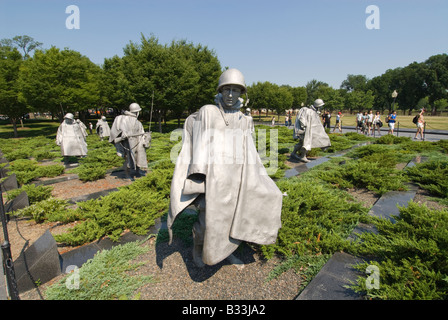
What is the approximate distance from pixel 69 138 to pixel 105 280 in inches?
390

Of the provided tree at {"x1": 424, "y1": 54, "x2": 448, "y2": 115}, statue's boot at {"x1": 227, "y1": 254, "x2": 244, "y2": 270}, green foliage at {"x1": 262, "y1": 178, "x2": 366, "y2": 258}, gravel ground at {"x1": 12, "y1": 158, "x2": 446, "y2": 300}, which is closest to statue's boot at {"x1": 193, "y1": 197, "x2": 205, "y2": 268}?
gravel ground at {"x1": 12, "y1": 158, "x2": 446, "y2": 300}

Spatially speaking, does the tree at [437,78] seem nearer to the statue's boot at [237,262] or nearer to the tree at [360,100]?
the tree at [360,100]

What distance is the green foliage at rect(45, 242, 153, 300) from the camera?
298 centimetres

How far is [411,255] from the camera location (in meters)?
3.20

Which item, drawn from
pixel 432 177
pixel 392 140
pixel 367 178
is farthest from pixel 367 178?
pixel 392 140

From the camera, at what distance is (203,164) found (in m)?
2.68

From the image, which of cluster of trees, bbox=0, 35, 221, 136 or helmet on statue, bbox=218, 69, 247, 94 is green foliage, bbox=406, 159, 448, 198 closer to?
helmet on statue, bbox=218, 69, 247, 94

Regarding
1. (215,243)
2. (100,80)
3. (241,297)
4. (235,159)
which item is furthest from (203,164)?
(100,80)

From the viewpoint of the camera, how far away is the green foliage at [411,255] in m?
2.63

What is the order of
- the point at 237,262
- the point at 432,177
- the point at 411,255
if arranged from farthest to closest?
1. the point at 432,177
2. the point at 237,262
3. the point at 411,255

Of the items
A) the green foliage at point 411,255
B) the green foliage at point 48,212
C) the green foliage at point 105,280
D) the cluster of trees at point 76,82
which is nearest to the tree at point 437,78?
the cluster of trees at point 76,82

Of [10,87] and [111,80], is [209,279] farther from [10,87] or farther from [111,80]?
[111,80]

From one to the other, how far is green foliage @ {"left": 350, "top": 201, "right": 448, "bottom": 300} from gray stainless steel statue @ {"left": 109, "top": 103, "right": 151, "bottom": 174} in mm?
6897

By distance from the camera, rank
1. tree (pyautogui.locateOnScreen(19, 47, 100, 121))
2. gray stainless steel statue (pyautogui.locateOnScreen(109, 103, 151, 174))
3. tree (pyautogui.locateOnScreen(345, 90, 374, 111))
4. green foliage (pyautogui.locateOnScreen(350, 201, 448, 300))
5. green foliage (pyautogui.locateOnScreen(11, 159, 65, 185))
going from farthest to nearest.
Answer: tree (pyautogui.locateOnScreen(345, 90, 374, 111))
tree (pyautogui.locateOnScreen(19, 47, 100, 121))
green foliage (pyautogui.locateOnScreen(11, 159, 65, 185))
gray stainless steel statue (pyautogui.locateOnScreen(109, 103, 151, 174))
green foliage (pyautogui.locateOnScreen(350, 201, 448, 300))
